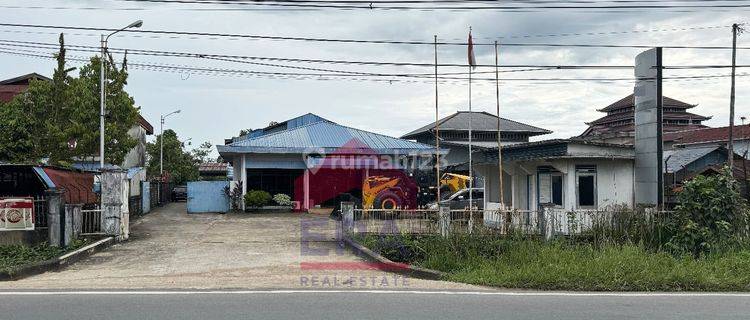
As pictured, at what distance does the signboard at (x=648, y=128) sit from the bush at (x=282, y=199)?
18.3 m

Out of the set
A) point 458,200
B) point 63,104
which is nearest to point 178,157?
point 63,104

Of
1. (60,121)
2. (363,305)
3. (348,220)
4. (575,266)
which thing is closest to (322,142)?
(60,121)

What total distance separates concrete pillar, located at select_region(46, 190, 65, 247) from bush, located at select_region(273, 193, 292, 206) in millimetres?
15980

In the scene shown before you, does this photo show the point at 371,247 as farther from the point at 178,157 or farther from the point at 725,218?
the point at 178,157

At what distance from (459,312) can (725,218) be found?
745 centimetres

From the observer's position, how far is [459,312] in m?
8.38

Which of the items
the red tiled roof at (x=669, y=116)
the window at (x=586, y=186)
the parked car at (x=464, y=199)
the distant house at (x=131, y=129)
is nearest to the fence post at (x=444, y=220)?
the window at (x=586, y=186)

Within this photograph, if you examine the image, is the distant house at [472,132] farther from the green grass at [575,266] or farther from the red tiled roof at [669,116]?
the green grass at [575,266]

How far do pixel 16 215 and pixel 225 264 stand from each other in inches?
235

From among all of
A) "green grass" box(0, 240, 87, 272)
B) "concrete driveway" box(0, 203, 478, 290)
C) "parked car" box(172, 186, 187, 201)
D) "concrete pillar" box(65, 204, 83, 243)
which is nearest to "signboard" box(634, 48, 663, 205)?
"concrete driveway" box(0, 203, 478, 290)

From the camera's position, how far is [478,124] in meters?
53.3

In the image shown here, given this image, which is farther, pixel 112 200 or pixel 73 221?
pixel 112 200

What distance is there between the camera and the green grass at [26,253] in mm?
13003

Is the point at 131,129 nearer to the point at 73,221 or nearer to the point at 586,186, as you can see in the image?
the point at 73,221
